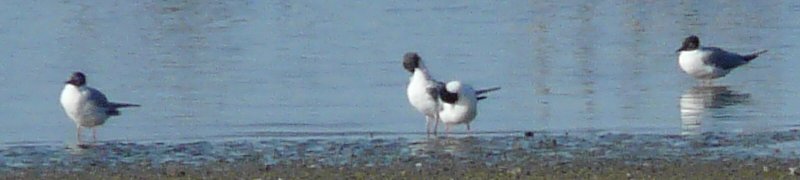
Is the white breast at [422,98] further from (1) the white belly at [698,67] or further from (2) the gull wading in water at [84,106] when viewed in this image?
(1) the white belly at [698,67]

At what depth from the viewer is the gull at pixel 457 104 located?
11.7m

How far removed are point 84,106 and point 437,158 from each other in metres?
2.88

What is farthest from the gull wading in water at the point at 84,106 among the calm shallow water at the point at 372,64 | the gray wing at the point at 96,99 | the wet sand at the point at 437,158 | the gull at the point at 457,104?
the gull at the point at 457,104

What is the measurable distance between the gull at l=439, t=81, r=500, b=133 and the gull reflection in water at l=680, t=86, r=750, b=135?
1.27 metres

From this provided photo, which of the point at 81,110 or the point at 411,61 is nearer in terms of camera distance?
the point at 81,110

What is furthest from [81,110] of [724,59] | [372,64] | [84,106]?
[724,59]

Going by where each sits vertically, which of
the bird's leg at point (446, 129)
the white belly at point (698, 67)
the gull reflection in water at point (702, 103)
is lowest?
the bird's leg at point (446, 129)

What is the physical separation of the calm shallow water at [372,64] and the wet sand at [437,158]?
0.85 meters

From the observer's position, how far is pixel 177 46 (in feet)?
58.6

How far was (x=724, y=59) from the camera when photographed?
1566 centimetres

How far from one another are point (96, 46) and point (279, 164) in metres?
8.68

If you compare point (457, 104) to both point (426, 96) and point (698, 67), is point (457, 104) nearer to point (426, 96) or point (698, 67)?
point (426, 96)

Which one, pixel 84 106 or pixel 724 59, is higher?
pixel 724 59

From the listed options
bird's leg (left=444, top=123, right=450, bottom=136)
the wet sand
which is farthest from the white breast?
the wet sand
